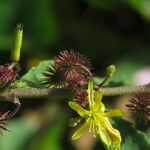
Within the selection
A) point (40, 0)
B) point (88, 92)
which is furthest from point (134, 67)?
point (88, 92)

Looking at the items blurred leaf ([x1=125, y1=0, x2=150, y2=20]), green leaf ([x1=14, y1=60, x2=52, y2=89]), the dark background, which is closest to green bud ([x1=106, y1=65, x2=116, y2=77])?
green leaf ([x1=14, y1=60, x2=52, y2=89])

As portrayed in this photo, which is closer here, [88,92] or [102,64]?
[88,92]

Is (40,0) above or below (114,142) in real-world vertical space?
above

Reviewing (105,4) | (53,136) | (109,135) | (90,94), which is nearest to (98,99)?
(90,94)

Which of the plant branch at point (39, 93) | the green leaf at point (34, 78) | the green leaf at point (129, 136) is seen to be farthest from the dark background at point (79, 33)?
the plant branch at point (39, 93)

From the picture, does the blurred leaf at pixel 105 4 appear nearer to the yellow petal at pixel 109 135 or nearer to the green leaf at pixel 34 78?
the green leaf at pixel 34 78

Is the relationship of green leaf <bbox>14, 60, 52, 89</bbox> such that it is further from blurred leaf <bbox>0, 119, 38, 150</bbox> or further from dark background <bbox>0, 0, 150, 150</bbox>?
dark background <bbox>0, 0, 150, 150</bbox>

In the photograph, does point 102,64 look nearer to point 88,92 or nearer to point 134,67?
point 134,67
